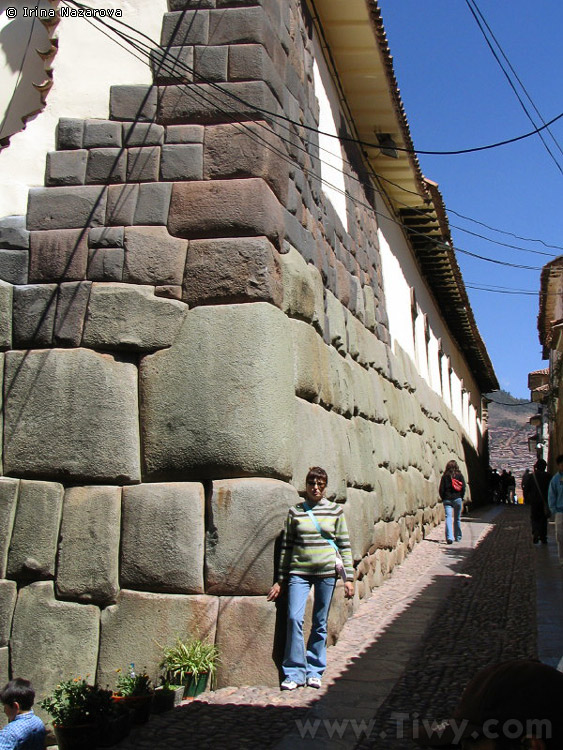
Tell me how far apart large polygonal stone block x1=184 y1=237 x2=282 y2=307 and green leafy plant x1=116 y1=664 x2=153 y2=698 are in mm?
2254

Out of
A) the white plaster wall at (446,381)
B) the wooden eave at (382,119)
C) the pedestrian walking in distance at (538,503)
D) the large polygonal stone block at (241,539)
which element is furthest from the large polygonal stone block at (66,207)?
the white plaster wall at (446,381)

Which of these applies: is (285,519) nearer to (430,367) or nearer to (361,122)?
(361,122)

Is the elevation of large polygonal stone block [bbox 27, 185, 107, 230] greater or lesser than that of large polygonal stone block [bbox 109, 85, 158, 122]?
lesser

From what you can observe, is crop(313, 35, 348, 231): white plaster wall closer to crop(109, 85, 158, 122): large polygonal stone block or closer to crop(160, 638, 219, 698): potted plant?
crop(109, 85, 158, 122): large polygonal stone block

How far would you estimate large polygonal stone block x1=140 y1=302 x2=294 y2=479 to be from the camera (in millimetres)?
5016

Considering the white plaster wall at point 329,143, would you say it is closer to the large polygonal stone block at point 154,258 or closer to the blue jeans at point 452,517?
the large polygonal stone block at point 154,258

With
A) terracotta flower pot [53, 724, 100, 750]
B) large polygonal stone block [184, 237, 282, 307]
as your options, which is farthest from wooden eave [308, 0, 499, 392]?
terracotta flower pot [53, 724, 100, 750]

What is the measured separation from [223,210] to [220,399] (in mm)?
1245

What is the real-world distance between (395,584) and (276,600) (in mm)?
3670

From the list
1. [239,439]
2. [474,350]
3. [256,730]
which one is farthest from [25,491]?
[474,350]

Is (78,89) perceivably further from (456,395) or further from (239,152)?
(456,395)

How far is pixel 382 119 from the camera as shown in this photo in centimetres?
970

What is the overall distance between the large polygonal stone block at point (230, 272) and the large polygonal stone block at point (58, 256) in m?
0.74

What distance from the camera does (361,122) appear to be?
979 cm
